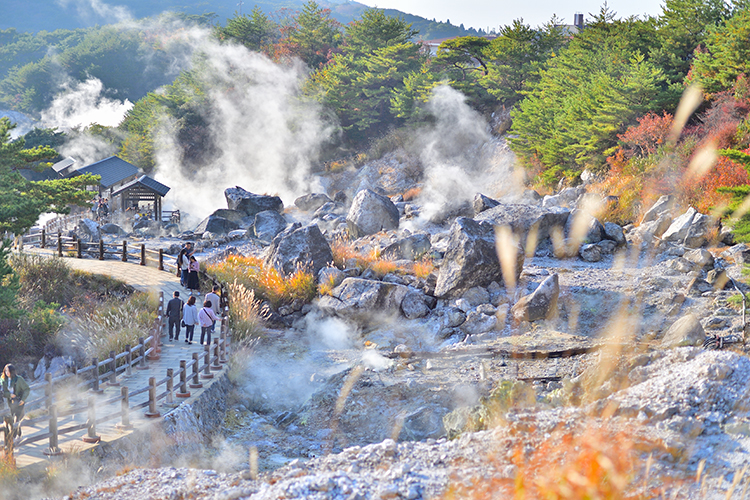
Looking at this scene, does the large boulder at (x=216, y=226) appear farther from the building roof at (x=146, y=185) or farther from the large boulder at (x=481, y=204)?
the large boulder at (x=481, y=204)

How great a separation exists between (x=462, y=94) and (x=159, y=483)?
37.8 meters

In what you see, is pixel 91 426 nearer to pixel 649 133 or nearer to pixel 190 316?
pixel 190 316

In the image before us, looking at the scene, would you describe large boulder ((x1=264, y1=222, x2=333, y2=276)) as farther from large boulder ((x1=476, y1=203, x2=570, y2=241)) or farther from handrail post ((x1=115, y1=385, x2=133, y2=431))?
handrail post ((x1=115, y1=385, x2=133, y2=431))

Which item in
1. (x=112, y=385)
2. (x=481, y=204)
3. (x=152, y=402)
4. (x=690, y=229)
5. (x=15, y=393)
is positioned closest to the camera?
(x=15, y=393)

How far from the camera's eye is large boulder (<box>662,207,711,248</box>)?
18.2 metres

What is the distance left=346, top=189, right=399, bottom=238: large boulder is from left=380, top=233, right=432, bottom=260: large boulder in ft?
18.2

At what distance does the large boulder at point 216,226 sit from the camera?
3150cm

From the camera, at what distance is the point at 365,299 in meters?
15.6

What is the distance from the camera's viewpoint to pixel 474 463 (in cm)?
720

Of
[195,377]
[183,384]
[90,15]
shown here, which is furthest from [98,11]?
[183,384]

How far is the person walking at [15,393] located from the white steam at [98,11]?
162636 millimetres

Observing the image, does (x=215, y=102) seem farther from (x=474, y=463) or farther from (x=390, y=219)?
(x=474, y=463)

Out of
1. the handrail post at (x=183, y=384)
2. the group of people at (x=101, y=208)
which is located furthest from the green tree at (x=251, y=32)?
the handrail post at (x=183, y=384)

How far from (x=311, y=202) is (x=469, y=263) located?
23481 mm
